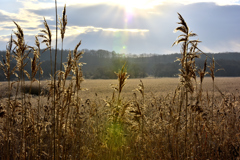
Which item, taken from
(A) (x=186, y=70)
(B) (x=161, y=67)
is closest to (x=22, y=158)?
(A) (x=186, y=70)

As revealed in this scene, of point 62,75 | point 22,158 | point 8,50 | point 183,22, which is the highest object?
point 183,22

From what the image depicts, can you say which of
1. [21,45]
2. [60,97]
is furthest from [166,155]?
[21,45]

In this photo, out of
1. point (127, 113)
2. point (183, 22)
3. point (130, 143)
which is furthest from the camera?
point (130, 143)

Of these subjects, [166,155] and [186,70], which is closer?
[186,70]

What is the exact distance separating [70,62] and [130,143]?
2397mm

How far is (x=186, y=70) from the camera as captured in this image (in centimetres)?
328

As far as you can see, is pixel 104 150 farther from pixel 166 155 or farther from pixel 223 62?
pixel 223 62

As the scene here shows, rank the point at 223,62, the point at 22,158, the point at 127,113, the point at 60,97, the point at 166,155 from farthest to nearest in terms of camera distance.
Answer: the point at 223,62 → the point at 22,158 → the point at 166,155 → the point at 60,97 → the point at 127,113

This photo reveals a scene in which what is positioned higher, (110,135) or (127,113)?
(127,113)

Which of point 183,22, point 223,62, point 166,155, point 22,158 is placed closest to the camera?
point 183,22

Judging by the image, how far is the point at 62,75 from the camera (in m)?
3.56

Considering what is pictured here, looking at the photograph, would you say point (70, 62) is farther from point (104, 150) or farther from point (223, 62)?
point (223, 62)

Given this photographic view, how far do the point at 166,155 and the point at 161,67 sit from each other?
560ft

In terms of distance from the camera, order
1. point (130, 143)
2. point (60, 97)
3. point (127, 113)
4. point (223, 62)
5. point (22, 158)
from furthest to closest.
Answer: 1. point (223, 62)
2. point (130, 143)
3. point (22, 158)
4. point (60, 97)
5. point (127, 113)
